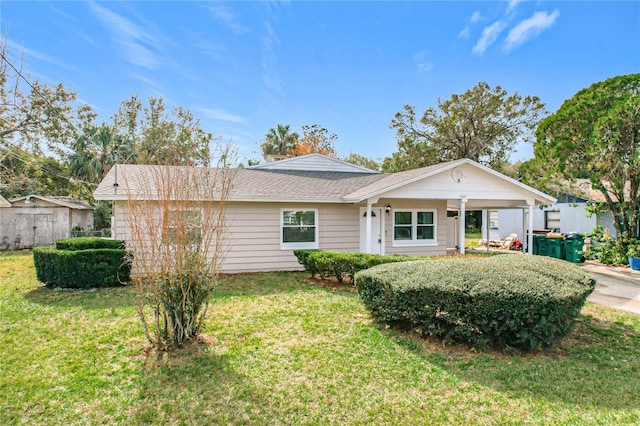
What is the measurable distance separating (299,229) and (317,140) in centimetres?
2308

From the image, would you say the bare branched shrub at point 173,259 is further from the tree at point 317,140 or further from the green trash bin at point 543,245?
the tree at point 317,140

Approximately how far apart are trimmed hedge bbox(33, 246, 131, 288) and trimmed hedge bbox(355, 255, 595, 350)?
22.6 feet

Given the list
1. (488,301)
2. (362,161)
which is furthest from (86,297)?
(362,161)

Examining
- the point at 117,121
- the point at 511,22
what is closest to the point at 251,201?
the point at 511,22

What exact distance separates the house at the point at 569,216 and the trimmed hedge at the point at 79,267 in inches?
604

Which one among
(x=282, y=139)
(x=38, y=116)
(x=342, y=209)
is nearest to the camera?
(x=342, y=209)

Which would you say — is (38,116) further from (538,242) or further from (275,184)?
(538,242)

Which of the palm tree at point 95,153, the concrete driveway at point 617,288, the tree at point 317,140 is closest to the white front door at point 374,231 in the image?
the concrete driveway at point 617,288

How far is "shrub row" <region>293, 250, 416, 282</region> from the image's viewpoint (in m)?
8.28

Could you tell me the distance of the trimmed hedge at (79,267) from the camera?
8.58 m

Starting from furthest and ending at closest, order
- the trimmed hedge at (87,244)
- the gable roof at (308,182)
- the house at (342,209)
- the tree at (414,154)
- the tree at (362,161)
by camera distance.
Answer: the tree at (362,161), the tree at (414,154), the house at (342,209), the gable roof at (308,182), the trimmed hedge at (87,244)

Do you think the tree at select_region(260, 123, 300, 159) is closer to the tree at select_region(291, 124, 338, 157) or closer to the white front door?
the tree at select_region(291, 124, 338, 157)

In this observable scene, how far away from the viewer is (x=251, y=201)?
1070 cm

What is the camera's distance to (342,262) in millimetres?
8812
